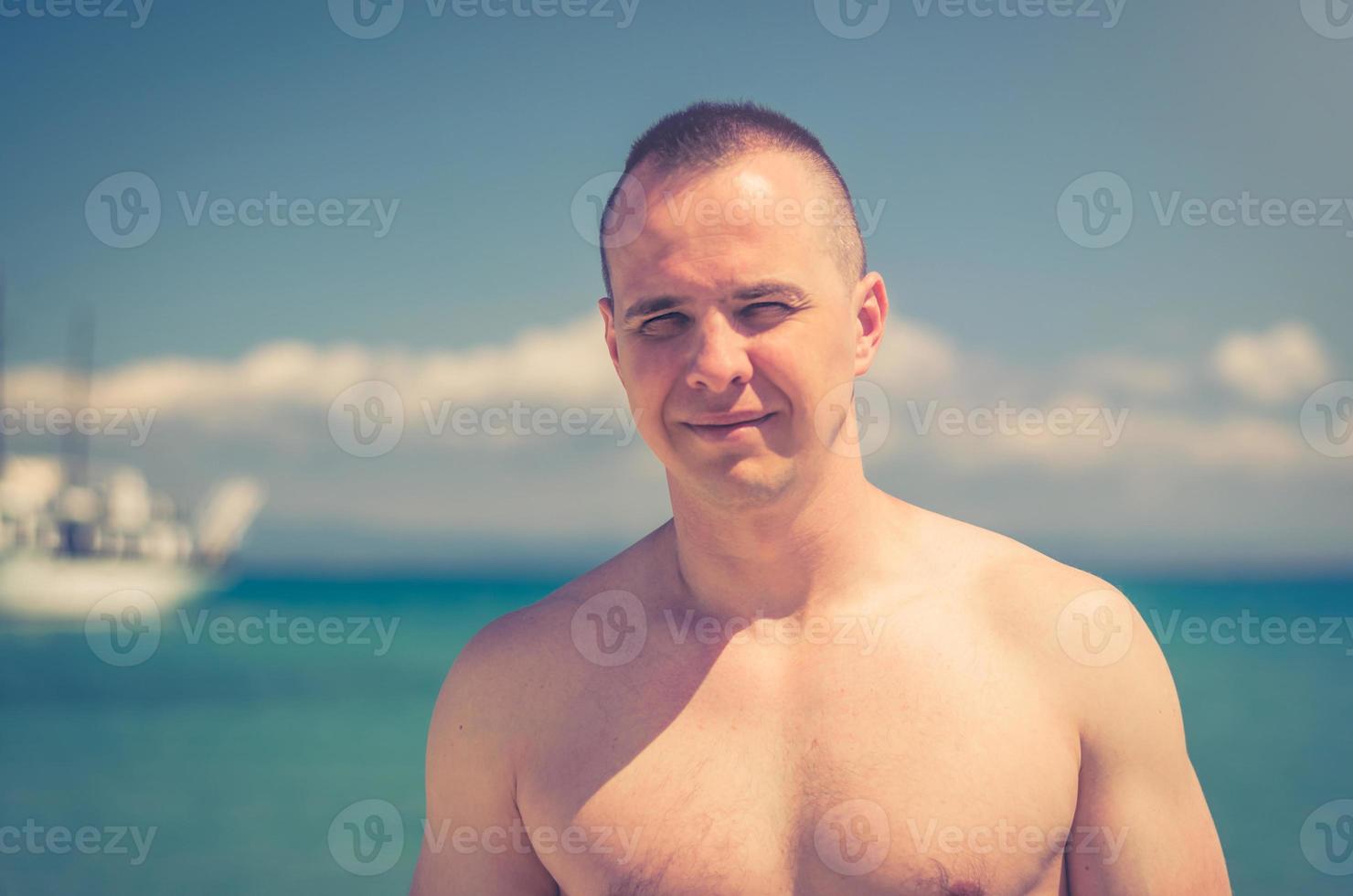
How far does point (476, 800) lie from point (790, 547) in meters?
0.90

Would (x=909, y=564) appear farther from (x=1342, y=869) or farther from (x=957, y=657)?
(x=1342, y=869)

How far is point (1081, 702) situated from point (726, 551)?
0.79 m

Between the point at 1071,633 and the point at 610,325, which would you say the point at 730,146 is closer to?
the point at 610,325

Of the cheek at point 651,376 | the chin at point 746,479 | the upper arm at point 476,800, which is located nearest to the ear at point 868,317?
the chin at point 746,479

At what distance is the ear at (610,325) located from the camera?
7.38 feet

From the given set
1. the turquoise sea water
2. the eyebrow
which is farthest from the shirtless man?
the turquoise sea water

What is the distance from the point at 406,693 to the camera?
2053 cm

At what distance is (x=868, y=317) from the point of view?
7.66 ft

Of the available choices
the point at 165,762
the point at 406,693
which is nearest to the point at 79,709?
Answer: the point at 165,762

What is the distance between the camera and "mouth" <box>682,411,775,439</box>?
1.99 m

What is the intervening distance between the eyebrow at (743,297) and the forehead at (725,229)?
0.01 m

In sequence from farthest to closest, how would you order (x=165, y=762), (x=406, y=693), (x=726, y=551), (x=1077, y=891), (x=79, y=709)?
(x=406, y=693), (x=79, y=709), (x=165, y=762), (x=726, y=551), (x=1077, y=891)

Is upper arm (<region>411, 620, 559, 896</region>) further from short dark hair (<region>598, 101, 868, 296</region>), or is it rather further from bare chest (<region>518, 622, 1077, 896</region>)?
short dark hair (<region>598, 101, 868, 296</region>)

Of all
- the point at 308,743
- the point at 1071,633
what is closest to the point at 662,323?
the point at 1071,633
